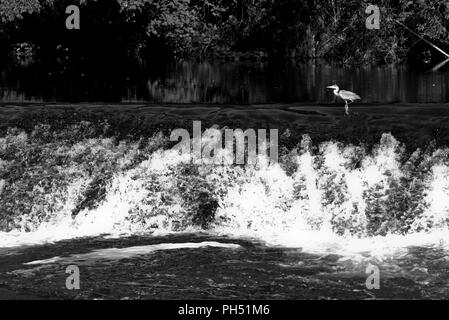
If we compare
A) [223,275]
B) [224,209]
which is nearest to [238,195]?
[224,209]

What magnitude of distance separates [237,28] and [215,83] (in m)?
12.3

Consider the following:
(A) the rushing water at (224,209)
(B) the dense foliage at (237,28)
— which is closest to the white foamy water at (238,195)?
(A) the rushing water at (224,209)

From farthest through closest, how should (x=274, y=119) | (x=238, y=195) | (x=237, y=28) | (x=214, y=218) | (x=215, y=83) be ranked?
(x=237, y=28) < (x=215, y=83) < (x=274, y=119) < (x=238, y=195) < (x=214, y=218)

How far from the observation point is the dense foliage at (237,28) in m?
31.4

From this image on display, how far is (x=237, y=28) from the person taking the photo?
36.1 m

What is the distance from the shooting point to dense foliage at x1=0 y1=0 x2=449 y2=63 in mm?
31391

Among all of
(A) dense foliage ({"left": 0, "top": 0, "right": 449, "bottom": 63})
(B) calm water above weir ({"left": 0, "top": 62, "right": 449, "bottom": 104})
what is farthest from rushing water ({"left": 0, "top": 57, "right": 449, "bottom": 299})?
(A) dense foliage ({"left": 0, "top": 0, "right": 449, "bottom": 63})

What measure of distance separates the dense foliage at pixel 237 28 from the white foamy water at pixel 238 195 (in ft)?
62.2

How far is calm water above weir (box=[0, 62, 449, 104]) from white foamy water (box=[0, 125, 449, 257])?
255 inches

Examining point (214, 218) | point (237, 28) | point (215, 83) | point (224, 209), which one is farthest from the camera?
point (237, 28)

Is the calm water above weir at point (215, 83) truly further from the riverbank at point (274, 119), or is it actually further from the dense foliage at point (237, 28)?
the riverbank at point (274, 119)

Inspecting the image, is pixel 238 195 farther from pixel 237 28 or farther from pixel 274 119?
pixel 237 28

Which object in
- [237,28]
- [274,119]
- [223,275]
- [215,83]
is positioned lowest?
[223,275]
